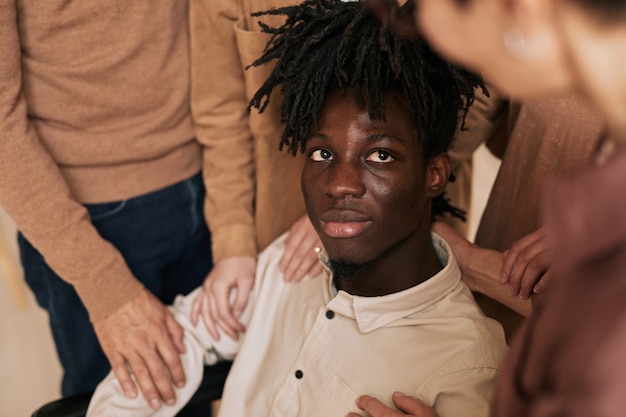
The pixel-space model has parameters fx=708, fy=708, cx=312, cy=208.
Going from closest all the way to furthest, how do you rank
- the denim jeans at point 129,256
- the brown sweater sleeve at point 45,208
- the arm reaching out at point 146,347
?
the brown sweater sleeve at point 45,208 → the arm reaching out at point 146,347 → the denim jeans at point 129,256

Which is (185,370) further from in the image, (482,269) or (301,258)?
(482,269)

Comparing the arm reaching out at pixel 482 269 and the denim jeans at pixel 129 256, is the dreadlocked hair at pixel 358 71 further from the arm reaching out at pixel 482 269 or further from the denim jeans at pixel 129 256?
the denim jeans at pixel 129 256

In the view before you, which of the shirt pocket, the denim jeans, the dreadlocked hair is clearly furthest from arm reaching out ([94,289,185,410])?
the dreadlocked hair

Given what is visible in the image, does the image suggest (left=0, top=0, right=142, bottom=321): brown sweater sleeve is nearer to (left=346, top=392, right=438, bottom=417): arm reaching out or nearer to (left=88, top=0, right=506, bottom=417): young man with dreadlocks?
(left=88, top=0, right=506, bottom=417): young man with dreadlocks

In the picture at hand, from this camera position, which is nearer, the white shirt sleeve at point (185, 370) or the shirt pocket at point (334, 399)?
the shirt pocket at point (334, 399)

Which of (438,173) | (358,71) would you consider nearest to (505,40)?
(358,71)

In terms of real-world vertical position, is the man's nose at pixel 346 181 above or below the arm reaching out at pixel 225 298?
above

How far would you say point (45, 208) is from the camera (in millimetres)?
1140

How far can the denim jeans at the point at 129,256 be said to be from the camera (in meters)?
1.33

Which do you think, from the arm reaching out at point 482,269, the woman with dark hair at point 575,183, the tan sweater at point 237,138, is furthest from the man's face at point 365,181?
the woman with dark hair at point 575,183

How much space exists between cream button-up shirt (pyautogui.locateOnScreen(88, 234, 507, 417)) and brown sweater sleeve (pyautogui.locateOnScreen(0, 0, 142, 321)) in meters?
0.15

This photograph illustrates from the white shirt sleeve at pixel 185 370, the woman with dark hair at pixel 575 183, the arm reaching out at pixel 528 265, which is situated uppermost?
the woman with dark hair at pixel 575 183

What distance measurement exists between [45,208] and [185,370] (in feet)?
1.18

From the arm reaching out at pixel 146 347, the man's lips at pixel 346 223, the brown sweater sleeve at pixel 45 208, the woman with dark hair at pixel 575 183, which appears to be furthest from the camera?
the arm reaching out at pixel 146 347
